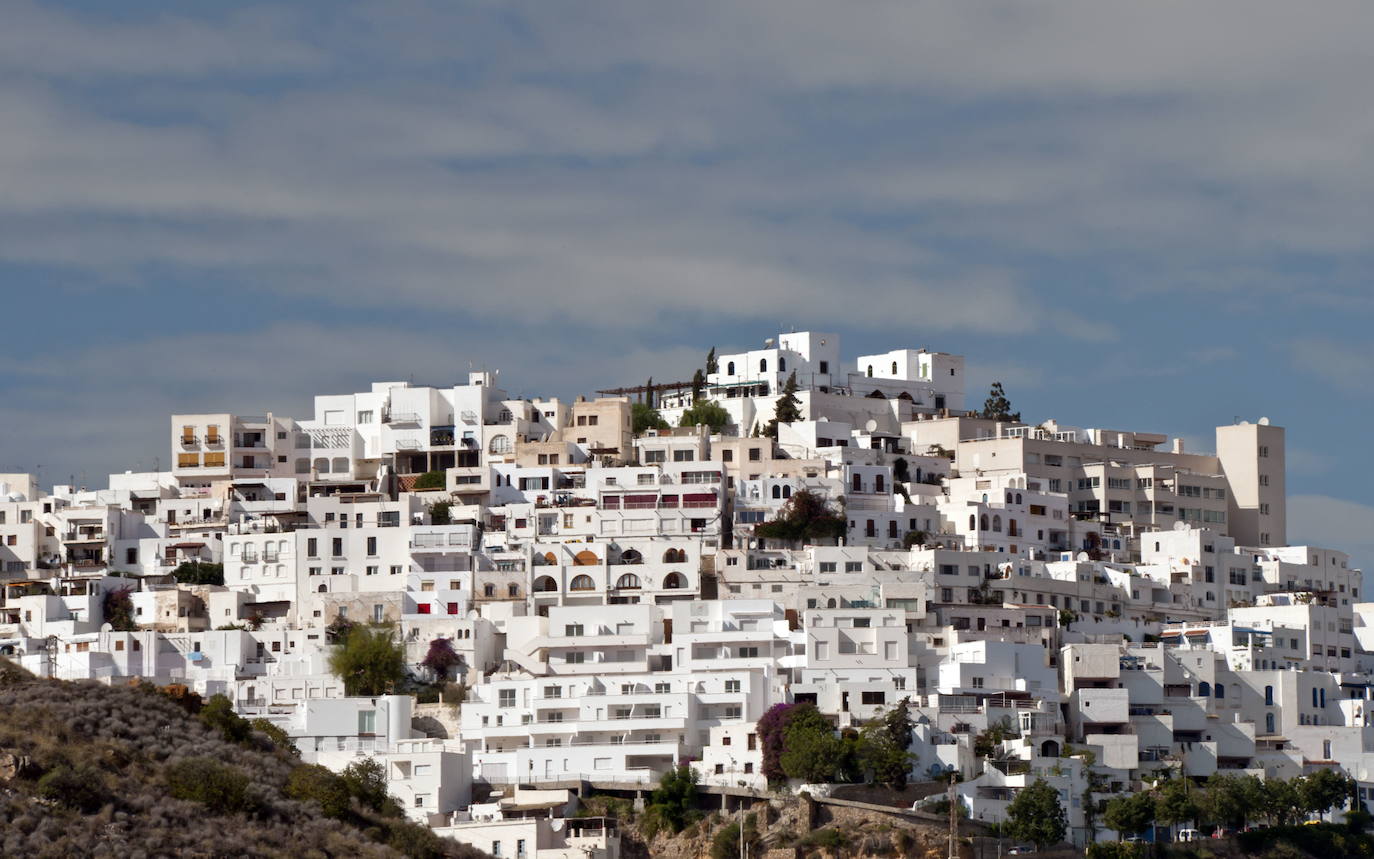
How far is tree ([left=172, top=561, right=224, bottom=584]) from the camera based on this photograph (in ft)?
298

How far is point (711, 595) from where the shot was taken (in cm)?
8700

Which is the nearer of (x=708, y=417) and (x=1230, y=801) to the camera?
(x=1230, y=801)

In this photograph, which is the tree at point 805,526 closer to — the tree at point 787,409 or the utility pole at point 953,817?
the tree at point 787,409

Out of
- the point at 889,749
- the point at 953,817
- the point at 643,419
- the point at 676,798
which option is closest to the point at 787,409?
the point at 643,419

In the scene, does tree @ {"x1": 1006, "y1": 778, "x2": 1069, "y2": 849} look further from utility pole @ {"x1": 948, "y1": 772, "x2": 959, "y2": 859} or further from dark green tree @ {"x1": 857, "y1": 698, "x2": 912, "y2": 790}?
dark green tree @ {"x1": 857, "y1": 698, "x2": 912, "y2": 790}

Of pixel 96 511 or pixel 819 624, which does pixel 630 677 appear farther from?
pixel 96 511

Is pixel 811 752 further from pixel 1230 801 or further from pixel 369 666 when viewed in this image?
pixel 369 666

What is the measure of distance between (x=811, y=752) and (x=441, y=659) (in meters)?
13.8

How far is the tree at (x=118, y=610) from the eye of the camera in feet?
285

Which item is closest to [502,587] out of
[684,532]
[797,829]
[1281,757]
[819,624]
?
[684,532]

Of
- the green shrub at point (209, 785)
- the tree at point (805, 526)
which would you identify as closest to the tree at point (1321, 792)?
the tree at point (805, 526)

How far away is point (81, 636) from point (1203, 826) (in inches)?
1283

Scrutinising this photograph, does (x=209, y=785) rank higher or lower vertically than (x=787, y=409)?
lower

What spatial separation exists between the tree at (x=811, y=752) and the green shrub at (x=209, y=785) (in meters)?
15.1
